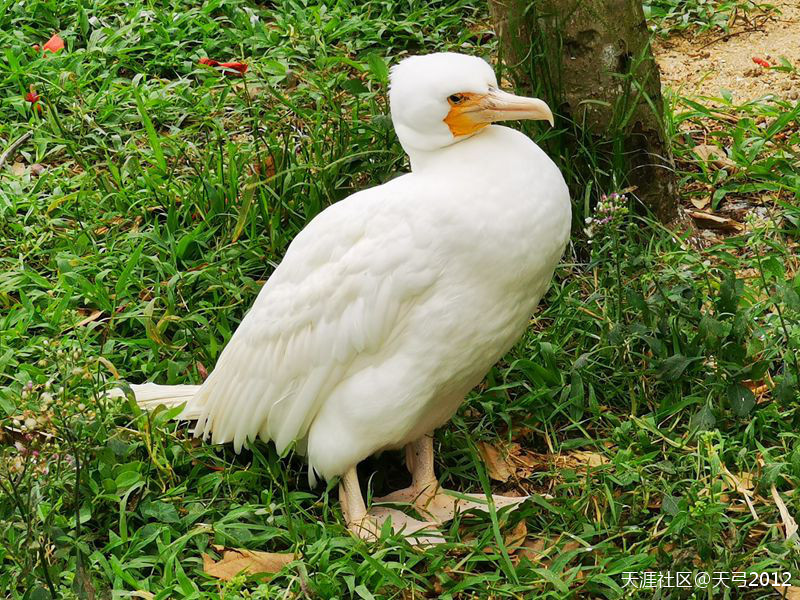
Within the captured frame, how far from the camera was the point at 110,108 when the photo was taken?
5637mm

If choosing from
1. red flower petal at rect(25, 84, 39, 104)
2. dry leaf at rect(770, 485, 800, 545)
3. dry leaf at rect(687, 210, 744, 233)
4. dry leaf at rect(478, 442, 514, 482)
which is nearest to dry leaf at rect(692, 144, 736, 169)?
dry leaf at rect(687, 210, 744, 233)

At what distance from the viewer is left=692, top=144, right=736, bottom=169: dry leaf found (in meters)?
5.17

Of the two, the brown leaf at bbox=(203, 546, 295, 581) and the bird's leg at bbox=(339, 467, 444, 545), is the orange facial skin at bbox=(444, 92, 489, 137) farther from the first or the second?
the brown leaf at bbox=(203, 546, 295, 581)

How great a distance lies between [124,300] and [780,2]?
3751 mm

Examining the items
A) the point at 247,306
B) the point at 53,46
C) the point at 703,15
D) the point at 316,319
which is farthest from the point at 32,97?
the point at 703,15

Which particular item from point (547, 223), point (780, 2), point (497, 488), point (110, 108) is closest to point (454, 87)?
point (547, 223)

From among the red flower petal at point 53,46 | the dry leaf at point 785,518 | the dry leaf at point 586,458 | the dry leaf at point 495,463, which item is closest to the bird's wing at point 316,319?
the dry leaf at point 495,463

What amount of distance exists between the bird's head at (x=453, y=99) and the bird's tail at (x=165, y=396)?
4.40 ft

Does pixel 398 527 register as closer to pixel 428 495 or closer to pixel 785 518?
pixel 428 495

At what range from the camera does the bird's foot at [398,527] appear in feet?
12.2

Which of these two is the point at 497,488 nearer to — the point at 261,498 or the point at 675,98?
the point at 261,498

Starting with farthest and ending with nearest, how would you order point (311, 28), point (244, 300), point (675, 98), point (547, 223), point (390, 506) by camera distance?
point (311, 28), point (675, 98), point (244, 300), point (390, 506), point (547, 223)

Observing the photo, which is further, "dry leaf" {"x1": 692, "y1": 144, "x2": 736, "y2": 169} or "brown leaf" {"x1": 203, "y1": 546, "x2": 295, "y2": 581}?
"dry leaf" {"x1": 692, "y1": 144, "x2": 736, "y2": 169}

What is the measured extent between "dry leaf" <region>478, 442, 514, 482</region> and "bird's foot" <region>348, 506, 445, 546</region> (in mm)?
348
